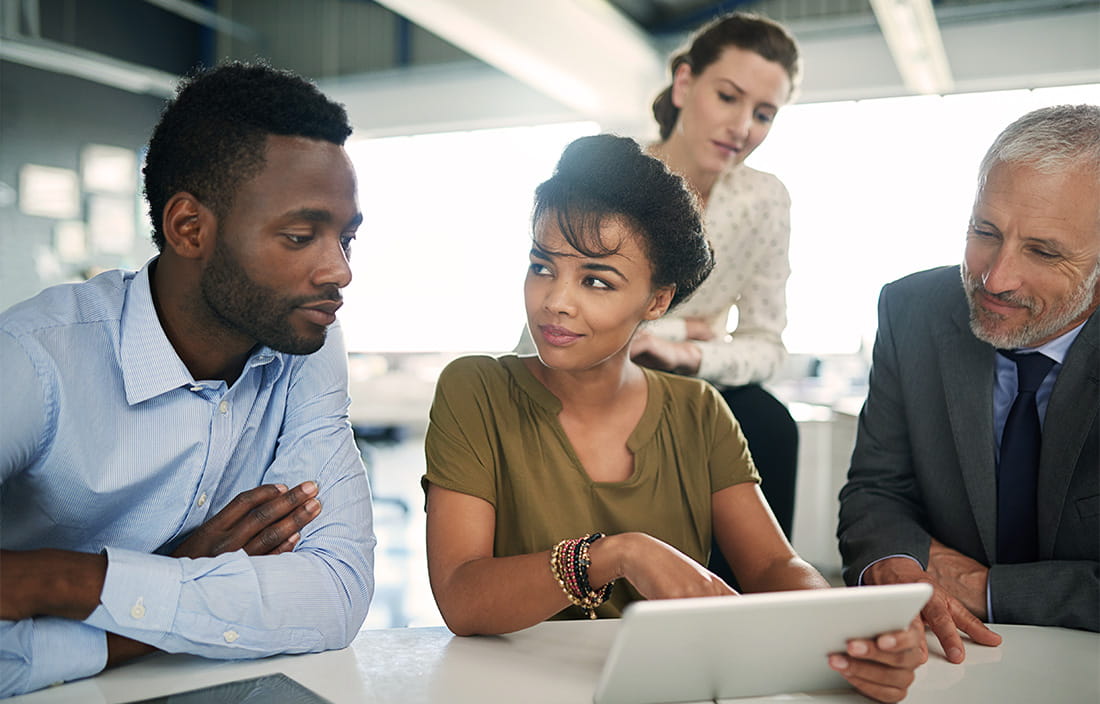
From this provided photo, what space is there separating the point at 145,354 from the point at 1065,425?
156cm

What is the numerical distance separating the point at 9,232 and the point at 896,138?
25.2ft

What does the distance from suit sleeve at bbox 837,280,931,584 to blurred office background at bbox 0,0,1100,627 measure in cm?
305

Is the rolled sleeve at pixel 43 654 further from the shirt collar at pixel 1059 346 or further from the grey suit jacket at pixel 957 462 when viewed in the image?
the shirt collar at pixel 1059 346

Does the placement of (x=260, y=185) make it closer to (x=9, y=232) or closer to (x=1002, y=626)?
(x=1002, y=626)

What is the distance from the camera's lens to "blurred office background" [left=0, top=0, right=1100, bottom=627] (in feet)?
22.5

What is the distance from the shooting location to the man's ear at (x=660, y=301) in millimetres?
1841

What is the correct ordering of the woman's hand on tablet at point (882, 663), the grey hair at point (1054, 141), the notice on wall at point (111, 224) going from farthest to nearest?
the notice on wall at point (111, 224) < the grey hair at point (1054, 141) < the woman's hand on tablet at point (882, 663)

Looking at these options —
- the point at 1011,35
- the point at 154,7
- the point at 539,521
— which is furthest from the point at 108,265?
the point at 539,521

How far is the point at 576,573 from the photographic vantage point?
1.38 m

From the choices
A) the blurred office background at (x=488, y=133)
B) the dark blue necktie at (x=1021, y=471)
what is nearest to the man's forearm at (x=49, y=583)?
the dark blue necktie at (x=1021, y=471)

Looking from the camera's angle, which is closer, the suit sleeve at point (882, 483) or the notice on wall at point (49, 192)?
the suit sleeve at point (882, 483)

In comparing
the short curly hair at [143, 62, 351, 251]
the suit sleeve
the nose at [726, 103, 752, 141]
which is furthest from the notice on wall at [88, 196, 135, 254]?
the suit sleeve

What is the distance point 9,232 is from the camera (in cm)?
845

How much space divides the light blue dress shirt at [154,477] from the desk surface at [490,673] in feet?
0.14
